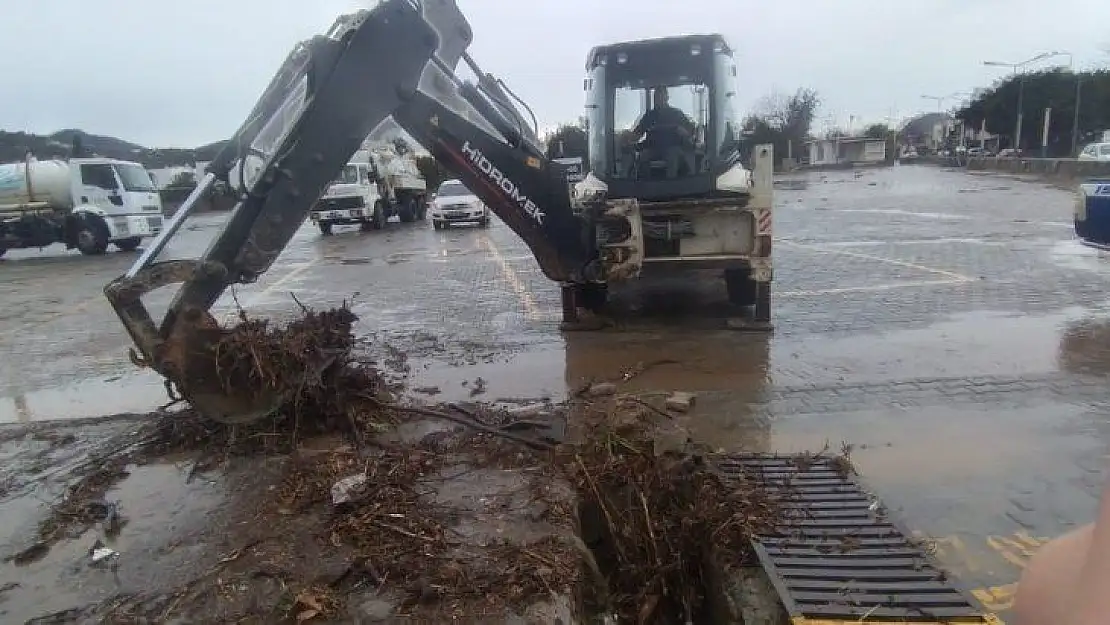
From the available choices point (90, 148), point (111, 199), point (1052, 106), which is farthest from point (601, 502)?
point (1052, 106)

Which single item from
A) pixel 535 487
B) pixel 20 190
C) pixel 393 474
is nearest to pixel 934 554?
pixel 535 487

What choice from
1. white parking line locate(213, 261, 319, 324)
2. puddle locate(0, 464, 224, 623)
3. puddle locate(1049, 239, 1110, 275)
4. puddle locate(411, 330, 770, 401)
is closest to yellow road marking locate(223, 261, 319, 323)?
white parking line locate(213, 261, 319, 324)

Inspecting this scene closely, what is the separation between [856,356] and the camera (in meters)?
7.15

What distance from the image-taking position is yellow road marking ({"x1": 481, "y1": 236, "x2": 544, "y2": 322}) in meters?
9.96

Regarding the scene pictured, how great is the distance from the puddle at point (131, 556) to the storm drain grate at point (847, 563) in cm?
280

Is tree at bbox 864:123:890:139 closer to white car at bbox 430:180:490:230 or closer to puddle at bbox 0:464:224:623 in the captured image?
white car at bbox 430:180:490:230

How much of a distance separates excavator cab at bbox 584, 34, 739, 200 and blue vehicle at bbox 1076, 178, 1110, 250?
4.23 m

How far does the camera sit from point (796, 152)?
64.9 metres

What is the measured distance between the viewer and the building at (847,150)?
224 ft

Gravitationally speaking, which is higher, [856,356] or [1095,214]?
[1095,214]

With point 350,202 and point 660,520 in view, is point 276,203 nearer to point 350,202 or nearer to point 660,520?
point 660,520

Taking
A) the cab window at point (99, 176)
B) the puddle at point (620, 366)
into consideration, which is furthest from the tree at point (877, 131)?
the puddle at point (620, 366)

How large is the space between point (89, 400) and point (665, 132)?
6683 millimetres

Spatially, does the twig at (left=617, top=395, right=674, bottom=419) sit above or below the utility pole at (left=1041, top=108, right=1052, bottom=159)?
below
